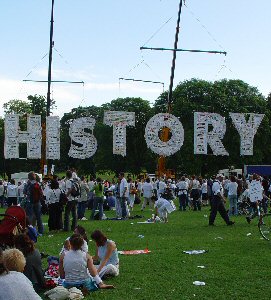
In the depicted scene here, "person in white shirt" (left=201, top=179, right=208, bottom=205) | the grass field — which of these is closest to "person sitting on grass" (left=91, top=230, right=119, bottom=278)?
the grass field

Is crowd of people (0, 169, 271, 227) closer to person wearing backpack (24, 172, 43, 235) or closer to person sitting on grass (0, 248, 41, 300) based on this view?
person wearing backpack (24, 172, 43, 235)

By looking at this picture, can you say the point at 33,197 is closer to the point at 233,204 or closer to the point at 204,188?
the point at 233,204

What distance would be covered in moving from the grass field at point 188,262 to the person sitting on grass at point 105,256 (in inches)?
7.2

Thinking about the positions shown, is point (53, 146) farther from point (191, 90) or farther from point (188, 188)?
point (191, 90)

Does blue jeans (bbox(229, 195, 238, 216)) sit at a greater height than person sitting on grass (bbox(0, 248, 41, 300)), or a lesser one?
lesser

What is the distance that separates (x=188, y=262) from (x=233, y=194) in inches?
453

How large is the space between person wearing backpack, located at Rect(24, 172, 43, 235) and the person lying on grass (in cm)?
767

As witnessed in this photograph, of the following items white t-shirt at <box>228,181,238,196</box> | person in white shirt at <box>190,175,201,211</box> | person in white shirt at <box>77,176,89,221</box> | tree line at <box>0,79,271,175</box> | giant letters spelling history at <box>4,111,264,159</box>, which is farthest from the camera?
tree line at <box>0,79,271,175</box>

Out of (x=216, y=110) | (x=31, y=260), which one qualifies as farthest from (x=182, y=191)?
(x=216, y=110)

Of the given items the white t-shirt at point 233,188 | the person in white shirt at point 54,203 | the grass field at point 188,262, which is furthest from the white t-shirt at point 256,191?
the person in white shirt at point 54,203

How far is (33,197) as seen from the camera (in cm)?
1667

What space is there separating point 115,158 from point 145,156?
181 inches

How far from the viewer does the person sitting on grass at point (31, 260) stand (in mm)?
8422

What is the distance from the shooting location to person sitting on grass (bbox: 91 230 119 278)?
9922 millimetres
